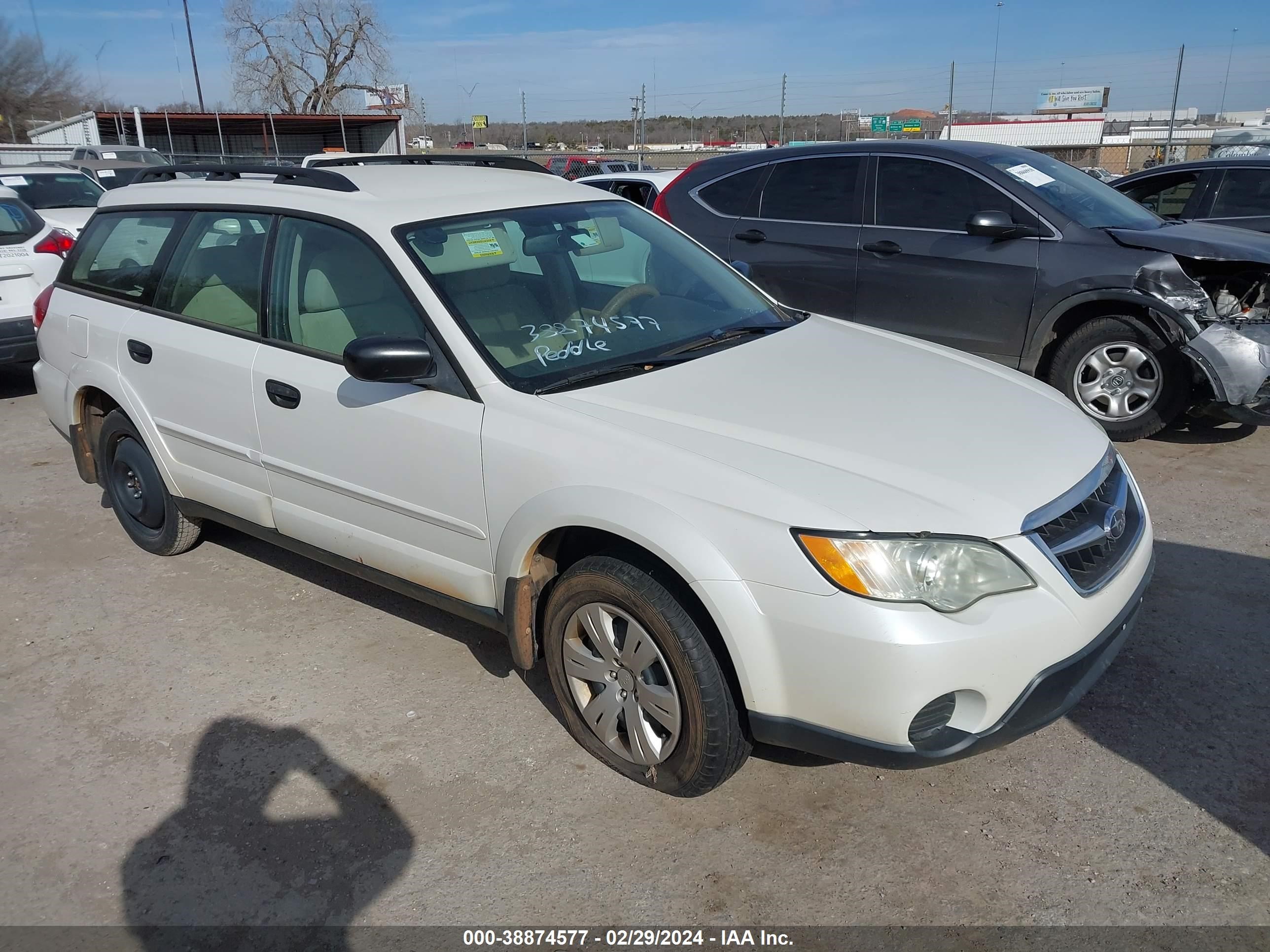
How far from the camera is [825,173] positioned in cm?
678

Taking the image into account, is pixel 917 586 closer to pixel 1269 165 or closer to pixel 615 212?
pixel 615 212

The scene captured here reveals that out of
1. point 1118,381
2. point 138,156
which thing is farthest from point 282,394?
point 138,156

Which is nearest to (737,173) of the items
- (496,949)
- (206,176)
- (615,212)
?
(615,212)

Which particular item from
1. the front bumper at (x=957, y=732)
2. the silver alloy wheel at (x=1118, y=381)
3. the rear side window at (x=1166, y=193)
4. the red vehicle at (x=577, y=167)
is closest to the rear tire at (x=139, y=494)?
the front bumper at (x=957, y=732)

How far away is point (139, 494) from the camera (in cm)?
475

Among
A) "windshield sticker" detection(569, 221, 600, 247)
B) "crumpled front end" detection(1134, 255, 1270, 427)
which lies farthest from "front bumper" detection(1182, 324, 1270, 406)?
"windshield sticker" detection(569, 221, 600, 247)

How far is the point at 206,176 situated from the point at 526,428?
2549 mm

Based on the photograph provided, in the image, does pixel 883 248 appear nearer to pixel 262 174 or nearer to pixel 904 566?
pixel 262 174

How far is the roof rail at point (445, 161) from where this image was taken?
441 cm

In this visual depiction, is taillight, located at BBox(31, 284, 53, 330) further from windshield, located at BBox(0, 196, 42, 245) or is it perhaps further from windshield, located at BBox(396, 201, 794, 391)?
windshield, located at BBox(0, 196, 42, 245)

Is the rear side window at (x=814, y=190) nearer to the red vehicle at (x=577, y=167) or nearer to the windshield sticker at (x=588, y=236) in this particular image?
the windshield sticker at (x=588, y=236)

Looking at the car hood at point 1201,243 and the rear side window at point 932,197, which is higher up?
the rear side window at point 932,197

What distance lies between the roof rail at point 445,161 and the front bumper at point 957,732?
2815 mm

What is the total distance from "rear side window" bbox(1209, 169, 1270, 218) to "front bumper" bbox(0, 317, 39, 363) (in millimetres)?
9267
